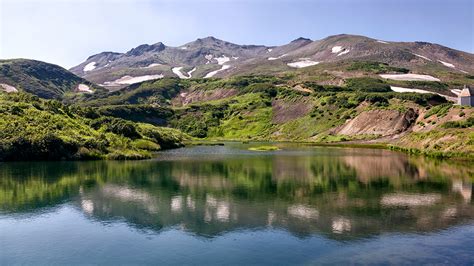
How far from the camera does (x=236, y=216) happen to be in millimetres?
40688

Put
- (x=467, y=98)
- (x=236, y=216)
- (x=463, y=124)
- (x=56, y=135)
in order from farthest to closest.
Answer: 1. (x=467, y=98)
2. (x=463, y=124)
3. (x=56, y=135)
4. (x=236, y=216)

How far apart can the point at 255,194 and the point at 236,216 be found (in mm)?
11660

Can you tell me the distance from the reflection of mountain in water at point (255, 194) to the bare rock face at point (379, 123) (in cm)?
6957

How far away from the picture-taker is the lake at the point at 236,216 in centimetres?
3020

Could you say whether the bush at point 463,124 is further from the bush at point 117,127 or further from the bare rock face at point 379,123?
the bush at point 117,127

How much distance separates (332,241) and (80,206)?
26.7m

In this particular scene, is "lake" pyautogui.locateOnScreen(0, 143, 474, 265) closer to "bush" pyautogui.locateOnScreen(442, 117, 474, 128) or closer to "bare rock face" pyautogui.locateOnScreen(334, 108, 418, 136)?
"bush" pyautogui.locateOnScreen(442, 117, 474, 128)

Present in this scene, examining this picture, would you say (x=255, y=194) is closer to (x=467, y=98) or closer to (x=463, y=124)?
(x=463, y=124)

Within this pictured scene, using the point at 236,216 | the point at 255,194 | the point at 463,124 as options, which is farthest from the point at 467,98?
the point at 236,216

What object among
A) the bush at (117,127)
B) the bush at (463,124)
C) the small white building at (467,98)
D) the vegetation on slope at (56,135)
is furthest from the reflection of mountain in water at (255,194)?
the small white building at (467,98)

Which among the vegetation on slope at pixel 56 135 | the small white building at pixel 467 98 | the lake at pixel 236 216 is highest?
the small white building at pixel 467 98

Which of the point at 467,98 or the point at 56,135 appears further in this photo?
the point at 467,98

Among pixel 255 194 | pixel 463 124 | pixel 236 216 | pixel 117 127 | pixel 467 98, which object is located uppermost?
pixel 467 98

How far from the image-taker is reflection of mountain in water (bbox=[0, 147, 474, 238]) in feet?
128
